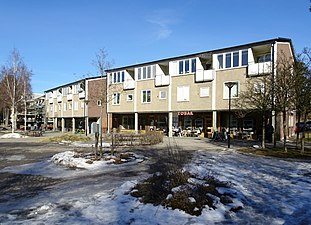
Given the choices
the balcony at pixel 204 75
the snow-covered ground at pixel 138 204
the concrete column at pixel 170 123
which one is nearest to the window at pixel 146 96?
the concrete column at pixel 170 123

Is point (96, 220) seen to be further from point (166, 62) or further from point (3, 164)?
point (166, 62)

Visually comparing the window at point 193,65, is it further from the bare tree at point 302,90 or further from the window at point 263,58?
the bare tree at point 302,90

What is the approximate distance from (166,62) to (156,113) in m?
7.30

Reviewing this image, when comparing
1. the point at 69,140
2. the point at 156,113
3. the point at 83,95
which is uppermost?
the point at 83,95

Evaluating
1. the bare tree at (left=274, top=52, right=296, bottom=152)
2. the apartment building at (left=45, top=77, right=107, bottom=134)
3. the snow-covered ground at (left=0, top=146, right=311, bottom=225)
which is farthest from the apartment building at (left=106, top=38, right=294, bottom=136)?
the snow-covered ground at (left=0, top=146, right=311, bottom=225)

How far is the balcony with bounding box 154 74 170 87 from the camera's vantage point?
34.7 meters

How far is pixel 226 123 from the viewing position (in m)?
32.5

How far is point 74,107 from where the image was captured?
54625mm

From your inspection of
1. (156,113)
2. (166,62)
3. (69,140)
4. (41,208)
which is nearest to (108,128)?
(156,113)

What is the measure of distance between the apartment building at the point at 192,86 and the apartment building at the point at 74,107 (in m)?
5.24

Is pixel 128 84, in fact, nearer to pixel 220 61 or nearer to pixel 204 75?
pixel 204 75

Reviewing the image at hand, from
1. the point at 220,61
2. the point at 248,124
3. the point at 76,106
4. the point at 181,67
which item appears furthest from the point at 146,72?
the point at 76,106

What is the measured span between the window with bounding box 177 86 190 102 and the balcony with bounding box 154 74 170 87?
1877mm

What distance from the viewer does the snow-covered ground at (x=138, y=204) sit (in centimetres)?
543
